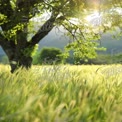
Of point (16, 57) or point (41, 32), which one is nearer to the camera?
point (16, 57)

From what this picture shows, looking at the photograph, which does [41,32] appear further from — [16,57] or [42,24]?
[16,57]

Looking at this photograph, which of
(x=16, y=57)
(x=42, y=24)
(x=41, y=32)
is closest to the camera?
(x=16, y=57)

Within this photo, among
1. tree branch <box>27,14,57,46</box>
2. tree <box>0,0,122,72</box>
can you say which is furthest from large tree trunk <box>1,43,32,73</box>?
tree branch <box>27,14,57,46</box>

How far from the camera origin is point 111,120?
7.48ft

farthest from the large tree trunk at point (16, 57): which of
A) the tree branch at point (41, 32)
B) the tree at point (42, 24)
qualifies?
the tree branch at point (41, 32)

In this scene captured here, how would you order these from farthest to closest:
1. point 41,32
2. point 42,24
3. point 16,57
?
point 42,24, point 41,32, point 16,57

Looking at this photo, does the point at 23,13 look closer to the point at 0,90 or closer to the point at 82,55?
the point at 82,55

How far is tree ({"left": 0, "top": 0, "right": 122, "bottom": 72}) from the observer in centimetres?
1777

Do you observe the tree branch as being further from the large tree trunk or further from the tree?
the large tree trunk

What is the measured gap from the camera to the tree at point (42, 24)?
58.3 feet

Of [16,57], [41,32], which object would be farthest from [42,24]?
[16,57]

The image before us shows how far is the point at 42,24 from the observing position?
23.7 meters

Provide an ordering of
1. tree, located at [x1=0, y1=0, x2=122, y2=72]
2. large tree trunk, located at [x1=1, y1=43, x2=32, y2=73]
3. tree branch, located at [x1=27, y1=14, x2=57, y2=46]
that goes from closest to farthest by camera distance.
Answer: tree, located at [x1=0, y1=0, x2=122, y2=72], large tree trunk, located at [x1=1, y1=43, x2=32, y2=73], tree branch, located at [x1=27, y1=14, x2=57, y2=46]

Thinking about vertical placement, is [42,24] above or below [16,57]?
above
